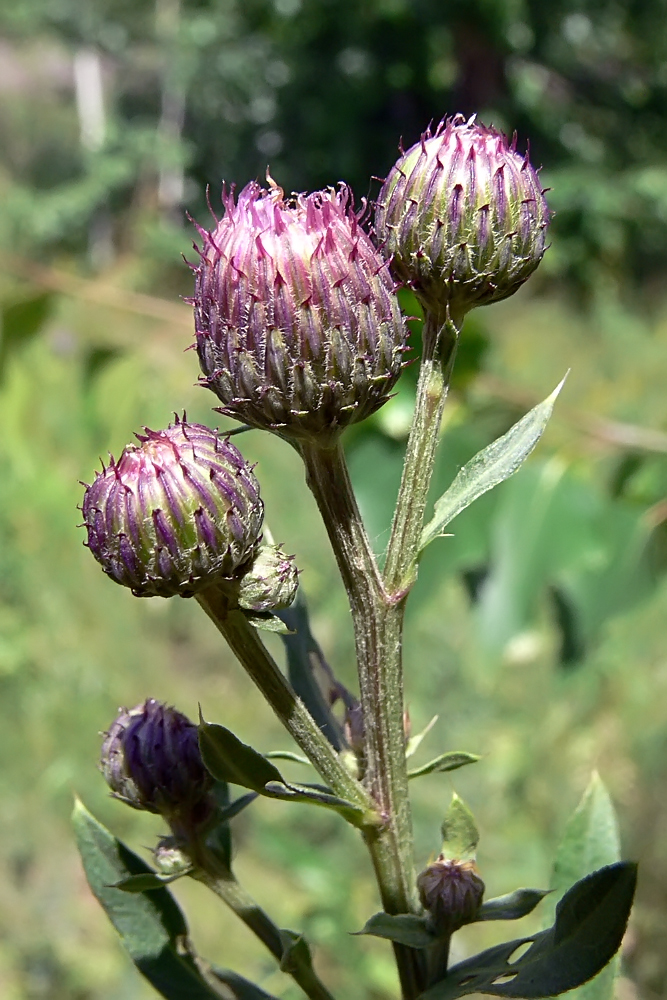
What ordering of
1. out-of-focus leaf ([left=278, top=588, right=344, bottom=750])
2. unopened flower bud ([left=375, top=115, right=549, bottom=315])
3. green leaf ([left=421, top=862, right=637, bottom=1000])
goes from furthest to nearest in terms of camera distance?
out-of-focus leaf ([left=278, top=588, right=344, bottom=750]) < unopened flower bud ([left=375, top=115, right=549, bottom=315]) < green leaf ([left=421, top=862, right=637, bottom=1000])

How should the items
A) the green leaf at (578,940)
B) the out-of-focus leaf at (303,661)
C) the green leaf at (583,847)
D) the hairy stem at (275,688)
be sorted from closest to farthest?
the green leaf at (578,940)
the hairy stem at (275,688)
the out-of-focus leaf at (303,661)
the green leaf at (583,847)

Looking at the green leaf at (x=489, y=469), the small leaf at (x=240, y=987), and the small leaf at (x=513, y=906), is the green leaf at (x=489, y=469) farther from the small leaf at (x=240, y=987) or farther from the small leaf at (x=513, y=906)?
the small leaf at (x=240, y=987)

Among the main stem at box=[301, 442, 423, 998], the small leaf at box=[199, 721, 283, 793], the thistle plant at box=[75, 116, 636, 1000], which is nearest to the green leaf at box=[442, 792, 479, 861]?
the thistle plant at box=[75, 116, 636, 1000]

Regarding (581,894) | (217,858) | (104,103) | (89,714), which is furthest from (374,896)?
(104,103)

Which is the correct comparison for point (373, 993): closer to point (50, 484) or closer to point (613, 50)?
point (50, 484)

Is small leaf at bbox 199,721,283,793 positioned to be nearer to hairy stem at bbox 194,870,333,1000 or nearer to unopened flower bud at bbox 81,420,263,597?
unopened flower bud at bbox 81,420,263,597

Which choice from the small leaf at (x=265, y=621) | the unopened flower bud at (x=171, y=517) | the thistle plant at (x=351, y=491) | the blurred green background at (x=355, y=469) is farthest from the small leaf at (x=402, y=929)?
the blurred green background at (x=355, y=469)
